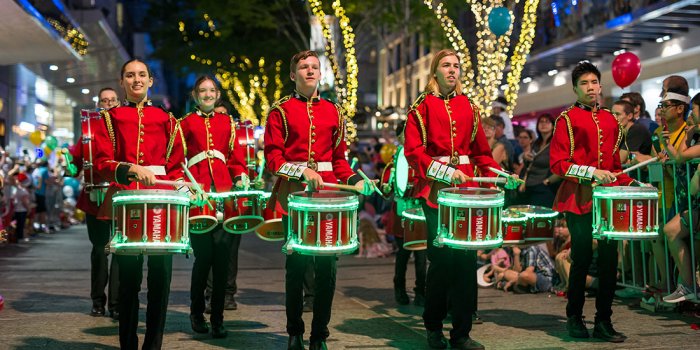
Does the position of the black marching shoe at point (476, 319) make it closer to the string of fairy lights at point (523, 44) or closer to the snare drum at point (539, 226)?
the snare drum at point (539, 226)

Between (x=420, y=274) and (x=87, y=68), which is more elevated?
(x=87, y=68)

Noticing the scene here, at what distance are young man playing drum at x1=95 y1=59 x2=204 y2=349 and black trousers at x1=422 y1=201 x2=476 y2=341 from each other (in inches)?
66.8

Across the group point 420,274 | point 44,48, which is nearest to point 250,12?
point 44,48

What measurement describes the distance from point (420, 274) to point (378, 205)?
8950mm

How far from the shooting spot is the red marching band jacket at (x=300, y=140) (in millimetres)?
7359

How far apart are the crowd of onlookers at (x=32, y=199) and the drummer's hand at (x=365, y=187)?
11.7 m

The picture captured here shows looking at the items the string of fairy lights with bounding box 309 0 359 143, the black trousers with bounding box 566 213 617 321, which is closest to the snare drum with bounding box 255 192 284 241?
the black trousers with bounding box 566 213 617 321

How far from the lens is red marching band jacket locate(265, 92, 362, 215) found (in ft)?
24.1

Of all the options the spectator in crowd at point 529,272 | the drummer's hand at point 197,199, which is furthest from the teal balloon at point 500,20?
the drummer's hand at point 197,199

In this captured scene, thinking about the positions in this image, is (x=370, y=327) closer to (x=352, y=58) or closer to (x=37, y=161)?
(x=37, y=161)

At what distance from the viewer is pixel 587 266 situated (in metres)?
8.18

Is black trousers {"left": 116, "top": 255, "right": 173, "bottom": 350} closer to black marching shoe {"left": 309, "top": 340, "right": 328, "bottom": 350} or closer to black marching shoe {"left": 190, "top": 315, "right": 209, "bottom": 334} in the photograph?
black marching shoe {"left": 309, "top": 340, "right": 328, "bottom": 350}

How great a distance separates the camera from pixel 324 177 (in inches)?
291

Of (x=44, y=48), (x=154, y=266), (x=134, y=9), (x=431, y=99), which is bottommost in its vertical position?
(x=154, y=266)
